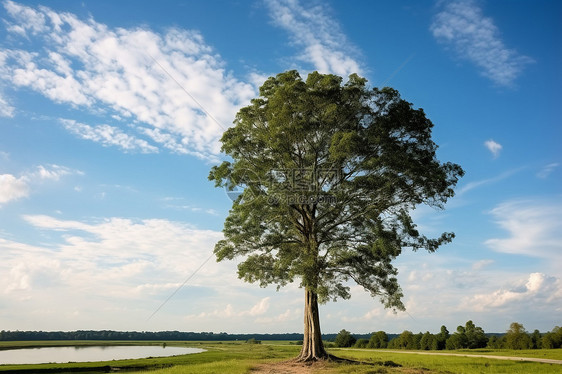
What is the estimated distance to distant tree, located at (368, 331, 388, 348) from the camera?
76819 millimetres

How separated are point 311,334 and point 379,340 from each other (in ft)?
189

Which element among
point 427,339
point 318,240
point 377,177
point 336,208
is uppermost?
point 377,177

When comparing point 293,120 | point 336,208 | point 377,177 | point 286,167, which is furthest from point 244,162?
point 377,177

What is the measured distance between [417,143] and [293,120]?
8.42 m

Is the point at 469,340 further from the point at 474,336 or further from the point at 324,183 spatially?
the point at 324,183

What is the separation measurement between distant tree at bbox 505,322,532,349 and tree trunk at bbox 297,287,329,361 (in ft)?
157

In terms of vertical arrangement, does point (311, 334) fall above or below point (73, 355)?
above

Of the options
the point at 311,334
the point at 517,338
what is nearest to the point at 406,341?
the point at 517,338

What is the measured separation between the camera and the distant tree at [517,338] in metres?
59.2

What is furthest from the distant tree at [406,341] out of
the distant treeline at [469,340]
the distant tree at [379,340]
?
the distant tree at [379,340]

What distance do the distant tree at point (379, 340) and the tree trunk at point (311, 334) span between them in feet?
184

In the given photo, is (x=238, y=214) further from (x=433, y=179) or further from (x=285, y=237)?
(x=433, y=179)

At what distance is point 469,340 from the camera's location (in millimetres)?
69125

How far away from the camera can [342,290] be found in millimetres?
26859
